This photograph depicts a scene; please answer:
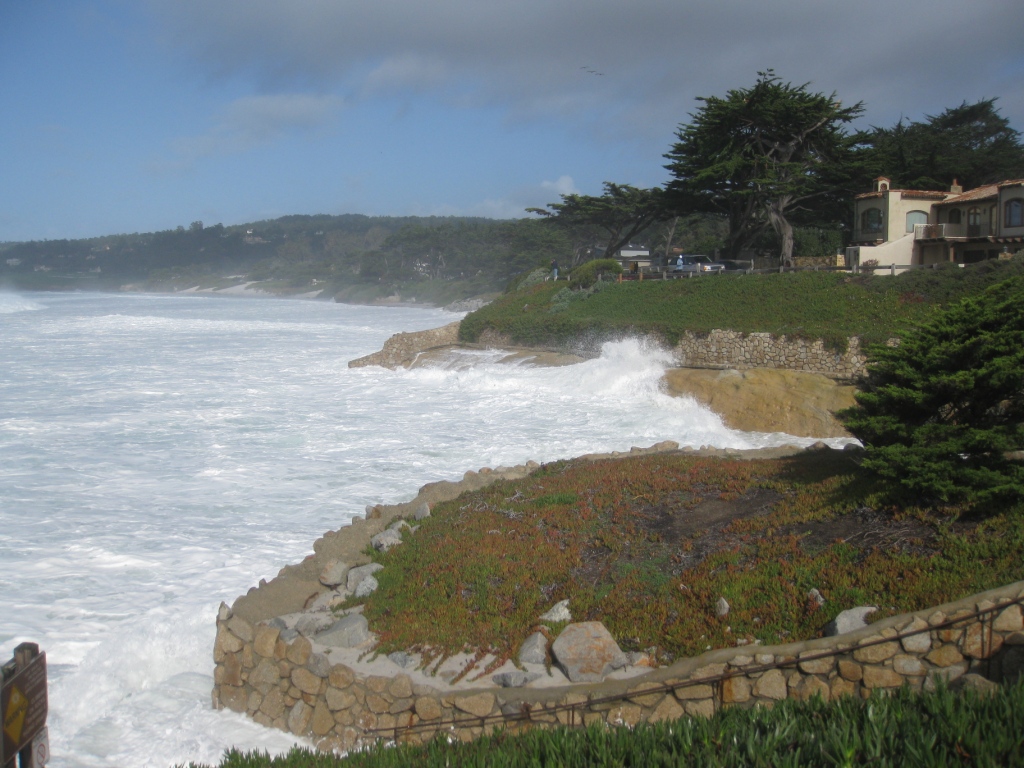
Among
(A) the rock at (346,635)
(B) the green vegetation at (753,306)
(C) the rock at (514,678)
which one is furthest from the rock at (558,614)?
(B) the green vegetation at (753,306)

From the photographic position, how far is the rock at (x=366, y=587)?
9836mm

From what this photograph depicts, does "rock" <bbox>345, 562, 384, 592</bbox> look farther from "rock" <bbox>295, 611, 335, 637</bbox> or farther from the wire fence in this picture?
the wire fence

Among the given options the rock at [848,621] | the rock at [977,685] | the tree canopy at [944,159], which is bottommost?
the rock at [848,621]

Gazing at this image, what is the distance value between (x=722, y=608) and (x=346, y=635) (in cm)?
378

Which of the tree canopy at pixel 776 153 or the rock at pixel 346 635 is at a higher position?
the tree canopy at pixel 776 153

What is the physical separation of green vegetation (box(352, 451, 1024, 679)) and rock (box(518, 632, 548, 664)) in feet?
0.50

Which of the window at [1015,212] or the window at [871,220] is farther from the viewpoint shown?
the window at [871,220]

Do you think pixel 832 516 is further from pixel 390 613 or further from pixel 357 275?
pixel 357 275

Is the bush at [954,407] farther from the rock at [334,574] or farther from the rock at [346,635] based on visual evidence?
the rock at [334,574]

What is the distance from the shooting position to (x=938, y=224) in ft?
107

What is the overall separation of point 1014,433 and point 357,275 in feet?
412

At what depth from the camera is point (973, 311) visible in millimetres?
9383

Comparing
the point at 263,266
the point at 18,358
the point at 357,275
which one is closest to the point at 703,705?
the point at 18,358

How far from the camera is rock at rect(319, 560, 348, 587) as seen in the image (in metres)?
10.4
